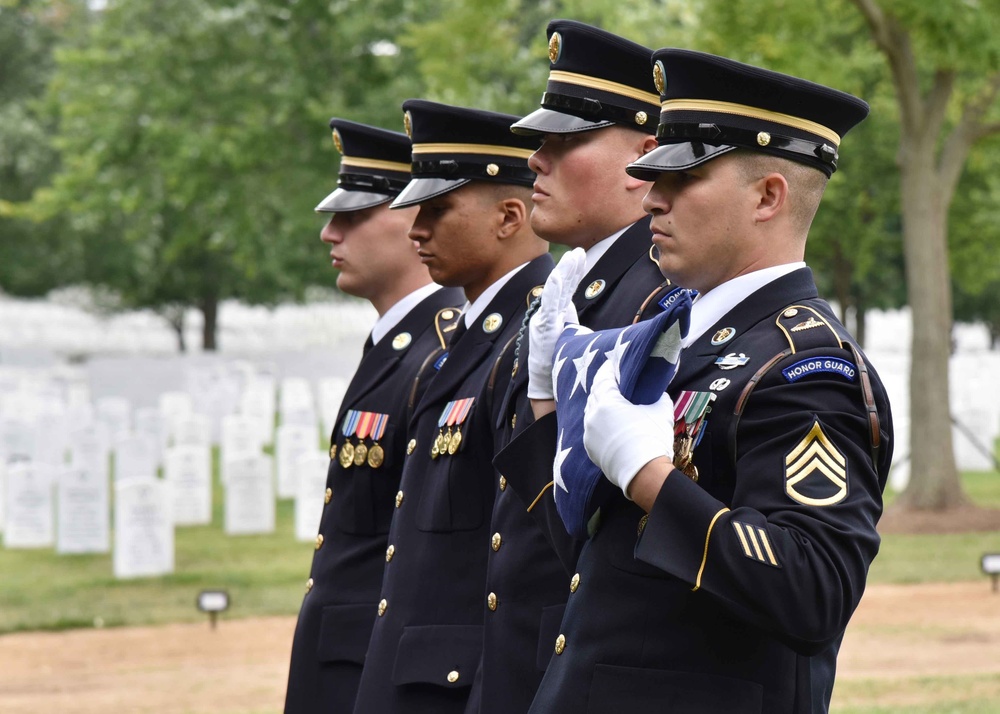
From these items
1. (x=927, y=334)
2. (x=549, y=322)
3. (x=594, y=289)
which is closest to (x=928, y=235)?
(x=927, y=334)

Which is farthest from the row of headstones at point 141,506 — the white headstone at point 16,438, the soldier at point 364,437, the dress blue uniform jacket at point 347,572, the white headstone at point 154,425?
the dress blue uniform jacket at point 347,572

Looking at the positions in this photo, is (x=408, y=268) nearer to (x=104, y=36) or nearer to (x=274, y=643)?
(x=274, y=643)

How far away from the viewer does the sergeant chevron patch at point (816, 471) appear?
2.31 m

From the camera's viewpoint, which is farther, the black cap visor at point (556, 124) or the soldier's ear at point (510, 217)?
the soldier's ear at point (510, 217)

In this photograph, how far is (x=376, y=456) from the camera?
439 centimetres

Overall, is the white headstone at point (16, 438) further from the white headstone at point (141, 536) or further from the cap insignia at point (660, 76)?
the cap insignia at point (660, 76)

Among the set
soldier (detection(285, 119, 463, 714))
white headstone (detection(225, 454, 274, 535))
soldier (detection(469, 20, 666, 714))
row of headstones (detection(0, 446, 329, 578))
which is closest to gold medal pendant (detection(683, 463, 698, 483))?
soldier (detection(469, 20, 666, 714))

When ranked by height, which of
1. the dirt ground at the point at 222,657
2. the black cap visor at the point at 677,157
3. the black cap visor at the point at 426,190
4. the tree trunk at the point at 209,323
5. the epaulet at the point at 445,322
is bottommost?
the tree trunk at the point at 209,323

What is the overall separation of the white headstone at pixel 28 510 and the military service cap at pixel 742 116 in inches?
442

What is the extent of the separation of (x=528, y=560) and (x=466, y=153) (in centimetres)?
141

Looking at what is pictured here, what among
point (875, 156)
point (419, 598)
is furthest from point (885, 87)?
point (419, 598)

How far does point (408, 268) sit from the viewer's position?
15.8 feet

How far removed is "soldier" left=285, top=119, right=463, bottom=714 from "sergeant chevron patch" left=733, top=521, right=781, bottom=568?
6.95 ft

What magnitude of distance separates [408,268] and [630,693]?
258 centimetres
